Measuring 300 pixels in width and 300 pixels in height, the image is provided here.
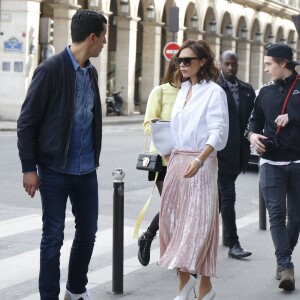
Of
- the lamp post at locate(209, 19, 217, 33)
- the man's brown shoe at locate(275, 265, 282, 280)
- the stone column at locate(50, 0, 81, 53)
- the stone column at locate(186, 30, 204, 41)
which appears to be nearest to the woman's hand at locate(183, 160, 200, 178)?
the man's brown shoe at locate(275, 265, 282, 280)

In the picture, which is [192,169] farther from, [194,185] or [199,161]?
[194,185]

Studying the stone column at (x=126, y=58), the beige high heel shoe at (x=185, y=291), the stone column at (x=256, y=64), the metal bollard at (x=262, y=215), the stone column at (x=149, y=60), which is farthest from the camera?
the stone column at (x=256, y=64)

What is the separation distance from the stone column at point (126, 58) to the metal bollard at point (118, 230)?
3232 centimetres

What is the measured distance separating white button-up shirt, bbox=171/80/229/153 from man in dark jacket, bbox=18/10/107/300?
0.65 m

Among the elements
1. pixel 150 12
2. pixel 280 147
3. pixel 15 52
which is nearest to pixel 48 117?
pixel 280 147

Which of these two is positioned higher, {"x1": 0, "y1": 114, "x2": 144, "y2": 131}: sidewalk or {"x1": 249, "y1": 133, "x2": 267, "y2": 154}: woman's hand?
{"x1": 249, "y1": 133, "x2": 267, "y2": 154}: woman's hand

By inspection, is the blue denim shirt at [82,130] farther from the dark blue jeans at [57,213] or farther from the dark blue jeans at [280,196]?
the dark blue jeans at [280,196]

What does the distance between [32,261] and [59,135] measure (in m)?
2.68

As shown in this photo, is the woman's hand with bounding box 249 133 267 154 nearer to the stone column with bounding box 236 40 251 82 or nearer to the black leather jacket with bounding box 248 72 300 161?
the black leather jacket with bounding box 248 72 300 161

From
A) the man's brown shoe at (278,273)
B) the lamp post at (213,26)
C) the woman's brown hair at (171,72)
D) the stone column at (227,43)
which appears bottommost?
the man's brown shoe at (278,273)

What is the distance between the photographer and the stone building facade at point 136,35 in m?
31.2

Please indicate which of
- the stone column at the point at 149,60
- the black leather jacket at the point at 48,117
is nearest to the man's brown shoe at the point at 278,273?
the black leather jacket at the point at 48,117

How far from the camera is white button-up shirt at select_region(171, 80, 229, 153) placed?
674cm

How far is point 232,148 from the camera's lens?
29.3ft
